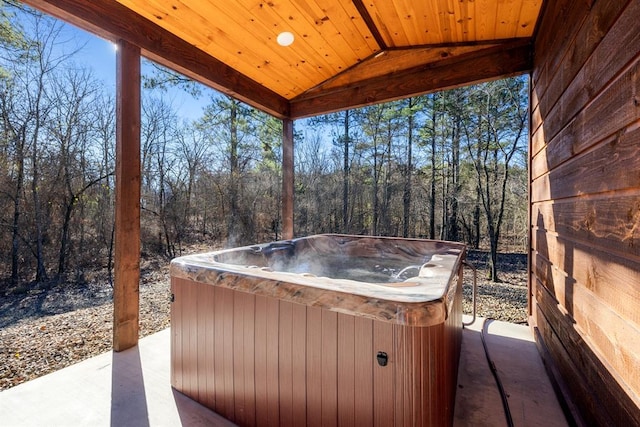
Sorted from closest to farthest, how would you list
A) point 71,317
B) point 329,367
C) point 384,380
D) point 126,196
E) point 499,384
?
point 384,380 → point 329,367 → point 499,384 → point 126,196 → point 71,317

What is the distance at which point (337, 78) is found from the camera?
3295 mm

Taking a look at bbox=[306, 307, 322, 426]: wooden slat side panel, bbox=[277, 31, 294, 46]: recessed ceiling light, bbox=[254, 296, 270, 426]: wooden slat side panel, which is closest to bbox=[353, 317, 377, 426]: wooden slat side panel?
bbox=[306, 307, 322, 426]: wooden slat side panel

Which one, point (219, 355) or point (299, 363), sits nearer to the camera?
point (299, 363)

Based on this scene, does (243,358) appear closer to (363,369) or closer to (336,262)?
(363,369)

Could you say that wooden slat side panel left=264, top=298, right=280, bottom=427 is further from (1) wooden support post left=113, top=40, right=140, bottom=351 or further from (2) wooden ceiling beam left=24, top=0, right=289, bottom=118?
(2) wooden ceiling beam left=24, top=0, right=289, bottom=118

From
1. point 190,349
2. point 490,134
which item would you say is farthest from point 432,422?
point 490,134

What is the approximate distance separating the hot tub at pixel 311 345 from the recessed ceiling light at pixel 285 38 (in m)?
1.90

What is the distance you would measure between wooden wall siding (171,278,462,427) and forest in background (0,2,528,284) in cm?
478

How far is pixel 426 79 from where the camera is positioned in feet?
9.44

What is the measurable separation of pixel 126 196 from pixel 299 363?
166 cm

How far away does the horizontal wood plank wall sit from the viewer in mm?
925

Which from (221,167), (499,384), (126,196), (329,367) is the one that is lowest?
(499,384)

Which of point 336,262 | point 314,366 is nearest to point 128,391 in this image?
point 314,366

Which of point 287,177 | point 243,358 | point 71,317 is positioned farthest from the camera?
point 287,177
